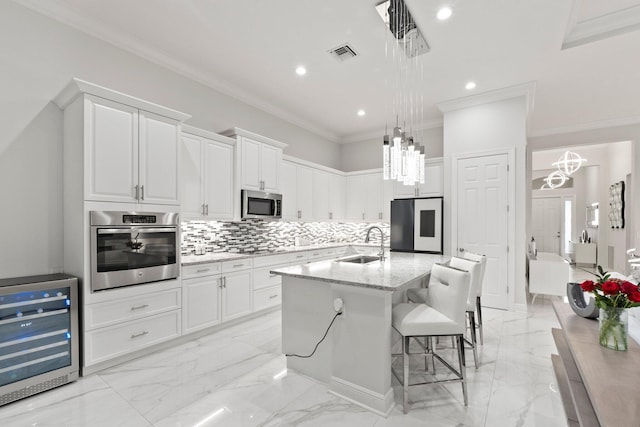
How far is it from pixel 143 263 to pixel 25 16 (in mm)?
2353

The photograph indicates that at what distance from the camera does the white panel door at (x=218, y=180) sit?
3.67m

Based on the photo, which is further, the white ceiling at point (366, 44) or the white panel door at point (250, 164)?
the white panel door at point (250, 164)

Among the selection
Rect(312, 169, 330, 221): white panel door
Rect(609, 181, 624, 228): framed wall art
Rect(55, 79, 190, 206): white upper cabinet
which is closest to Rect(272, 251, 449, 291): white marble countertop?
Rect(55, 79, 190, 206): white upper cabinet

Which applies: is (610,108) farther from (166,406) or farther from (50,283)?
(50,283)

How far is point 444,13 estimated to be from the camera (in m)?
2.68

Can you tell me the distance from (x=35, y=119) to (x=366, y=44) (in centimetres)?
323

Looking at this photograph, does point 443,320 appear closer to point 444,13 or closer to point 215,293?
point 215,293

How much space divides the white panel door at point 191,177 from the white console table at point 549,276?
16.2 ft

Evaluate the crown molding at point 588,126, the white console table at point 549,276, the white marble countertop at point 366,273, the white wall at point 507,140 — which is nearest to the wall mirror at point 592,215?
the crown molding at point 588,126

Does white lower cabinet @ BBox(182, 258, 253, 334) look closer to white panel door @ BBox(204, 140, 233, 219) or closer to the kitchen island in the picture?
white panel door @ BBox(204, 140, 233, 219)

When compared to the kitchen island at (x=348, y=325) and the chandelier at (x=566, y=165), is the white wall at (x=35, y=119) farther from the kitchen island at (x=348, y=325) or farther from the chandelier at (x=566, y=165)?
the chandelier at (x=566, y=165)

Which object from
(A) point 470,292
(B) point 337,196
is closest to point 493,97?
(B) point 337,196

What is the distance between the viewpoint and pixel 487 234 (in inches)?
174

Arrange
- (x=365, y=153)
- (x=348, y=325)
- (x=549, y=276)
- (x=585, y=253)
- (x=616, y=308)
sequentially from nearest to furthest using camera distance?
1. (x=616, y=308)
2. (x=348, y=325)
3. (x=549, y=276)
4. (x=365, y=153)
5. (x=585, y=253)
